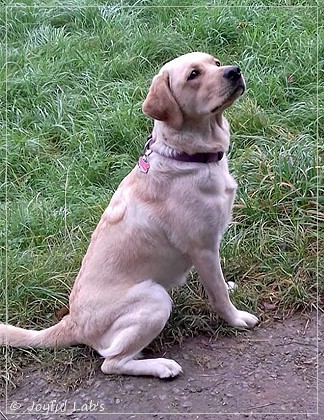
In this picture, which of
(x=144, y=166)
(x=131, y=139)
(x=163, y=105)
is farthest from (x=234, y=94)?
(x=131, y=139)

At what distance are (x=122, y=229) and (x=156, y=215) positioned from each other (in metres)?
0.16

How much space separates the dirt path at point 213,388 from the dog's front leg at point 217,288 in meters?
0.08

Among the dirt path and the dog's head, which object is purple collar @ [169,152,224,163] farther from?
the dirt path

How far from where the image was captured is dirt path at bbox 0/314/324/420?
10.4 ft

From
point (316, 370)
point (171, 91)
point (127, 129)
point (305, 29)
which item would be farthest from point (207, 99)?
point (305, 29)

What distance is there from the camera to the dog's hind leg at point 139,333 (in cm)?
324

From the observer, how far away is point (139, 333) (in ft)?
10.6

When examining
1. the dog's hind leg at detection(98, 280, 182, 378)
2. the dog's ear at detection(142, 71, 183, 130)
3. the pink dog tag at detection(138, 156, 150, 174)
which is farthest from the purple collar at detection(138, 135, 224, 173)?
the dog's hind leg at detection(98, 280, 182, 378)

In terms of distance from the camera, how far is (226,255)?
3.96 m

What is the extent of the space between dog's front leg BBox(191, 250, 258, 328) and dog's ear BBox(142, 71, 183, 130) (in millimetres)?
588

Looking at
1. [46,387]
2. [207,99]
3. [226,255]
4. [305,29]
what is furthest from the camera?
[305,29]

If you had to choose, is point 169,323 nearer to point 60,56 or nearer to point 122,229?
point 122,229
